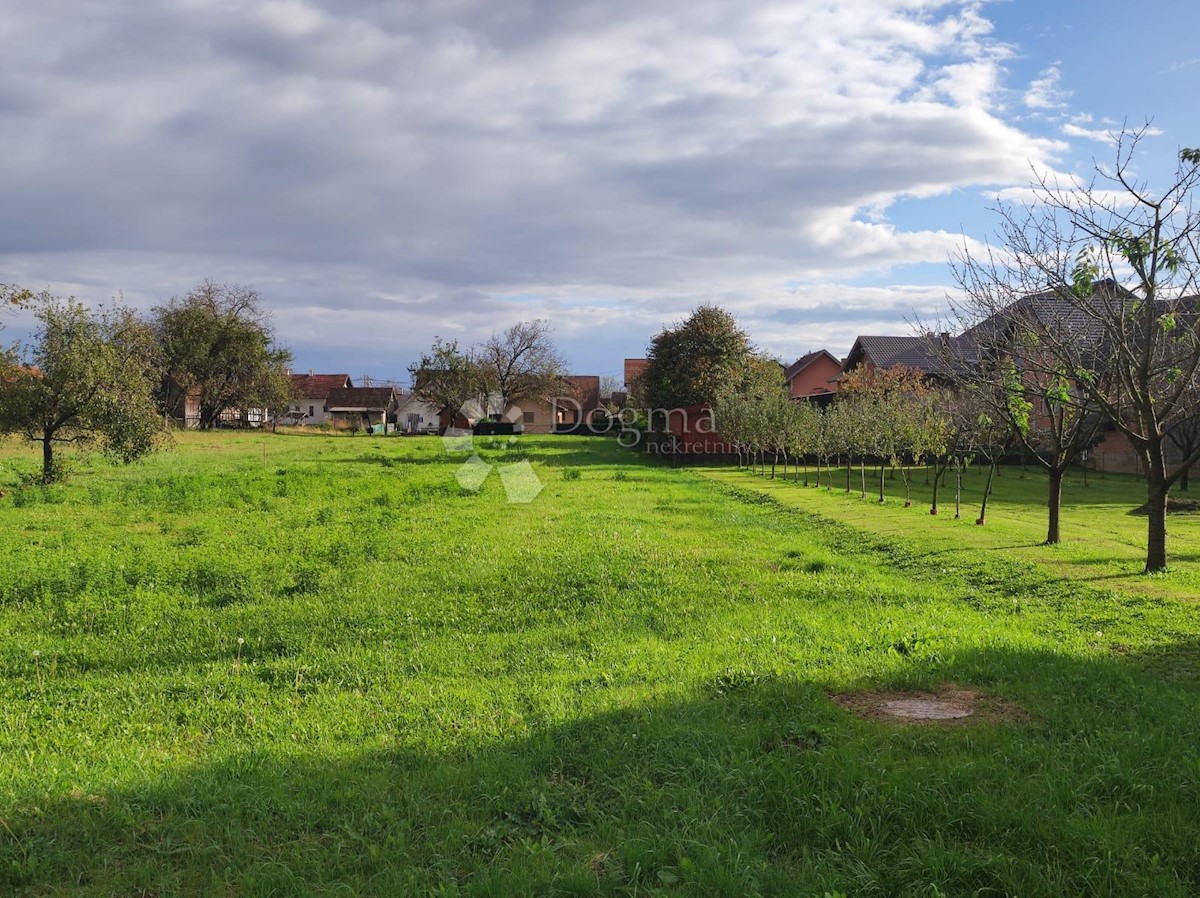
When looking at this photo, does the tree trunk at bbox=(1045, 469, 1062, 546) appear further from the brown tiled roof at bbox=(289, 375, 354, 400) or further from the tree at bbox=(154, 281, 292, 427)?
the brown tiled roof at bbox=(289, 375, 354, 400)

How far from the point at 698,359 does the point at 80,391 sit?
28444 mm

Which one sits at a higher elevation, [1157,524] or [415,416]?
[415,416]

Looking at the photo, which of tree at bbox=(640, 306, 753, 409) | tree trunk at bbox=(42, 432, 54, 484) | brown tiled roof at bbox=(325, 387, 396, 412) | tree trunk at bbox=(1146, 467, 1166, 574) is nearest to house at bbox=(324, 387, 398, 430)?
brown tiled roof at bbox=(325, 387, 396, 412)

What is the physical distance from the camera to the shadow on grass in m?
3.55

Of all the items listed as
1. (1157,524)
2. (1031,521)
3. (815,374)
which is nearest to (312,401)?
(815,374)

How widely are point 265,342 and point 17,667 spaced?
6230 centimetres

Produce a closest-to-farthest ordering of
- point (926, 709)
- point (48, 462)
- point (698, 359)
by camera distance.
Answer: point (926, 709)
point (48, 462)
point (698, 359)

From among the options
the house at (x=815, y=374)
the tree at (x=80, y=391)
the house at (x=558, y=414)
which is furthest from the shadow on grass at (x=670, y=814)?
the house at (x=558, y=414)

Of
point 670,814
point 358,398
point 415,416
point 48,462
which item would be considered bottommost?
point 670,814

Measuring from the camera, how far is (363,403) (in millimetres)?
94438

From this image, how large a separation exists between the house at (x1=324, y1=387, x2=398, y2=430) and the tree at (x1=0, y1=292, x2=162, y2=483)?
70881mm

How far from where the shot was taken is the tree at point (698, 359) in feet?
135

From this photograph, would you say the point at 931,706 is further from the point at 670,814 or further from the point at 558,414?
the point at 558,414

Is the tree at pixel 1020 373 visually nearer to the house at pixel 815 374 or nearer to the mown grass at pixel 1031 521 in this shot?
the mown grass at pixel 1031 521
